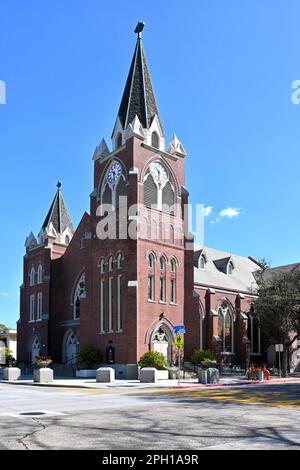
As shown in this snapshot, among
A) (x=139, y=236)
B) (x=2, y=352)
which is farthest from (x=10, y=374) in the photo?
(x=2, y=352)

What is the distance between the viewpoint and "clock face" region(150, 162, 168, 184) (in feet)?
144

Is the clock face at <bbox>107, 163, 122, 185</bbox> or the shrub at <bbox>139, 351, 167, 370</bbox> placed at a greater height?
Result: the clock face at <bbox>107, 163, 122, 185</bbox>

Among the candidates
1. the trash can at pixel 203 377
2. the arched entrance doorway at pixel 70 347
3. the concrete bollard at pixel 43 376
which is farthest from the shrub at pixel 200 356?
the concrete bollard at pixel 43 376

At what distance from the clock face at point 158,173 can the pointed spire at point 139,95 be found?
11.6 ft

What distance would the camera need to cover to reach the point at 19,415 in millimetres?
14422

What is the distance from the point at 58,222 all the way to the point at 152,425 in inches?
1799

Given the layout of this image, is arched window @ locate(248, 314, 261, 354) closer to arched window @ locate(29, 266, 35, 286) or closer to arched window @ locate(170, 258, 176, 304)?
arched window @ locate(170, 258, 176, 304)

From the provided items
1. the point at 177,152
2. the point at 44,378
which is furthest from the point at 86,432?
the point at 177,152

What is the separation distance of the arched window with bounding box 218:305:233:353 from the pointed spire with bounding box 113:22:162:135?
62.1 feet

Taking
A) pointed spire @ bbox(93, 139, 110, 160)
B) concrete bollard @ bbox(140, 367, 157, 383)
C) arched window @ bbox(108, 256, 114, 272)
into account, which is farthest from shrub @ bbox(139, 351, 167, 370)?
pointed spire @ bbox(93, 139, 110, 160)

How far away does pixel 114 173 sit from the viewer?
45.0 metres

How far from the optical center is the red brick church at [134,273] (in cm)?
4056

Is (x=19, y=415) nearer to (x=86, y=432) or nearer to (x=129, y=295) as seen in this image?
(x=86, y=432)
